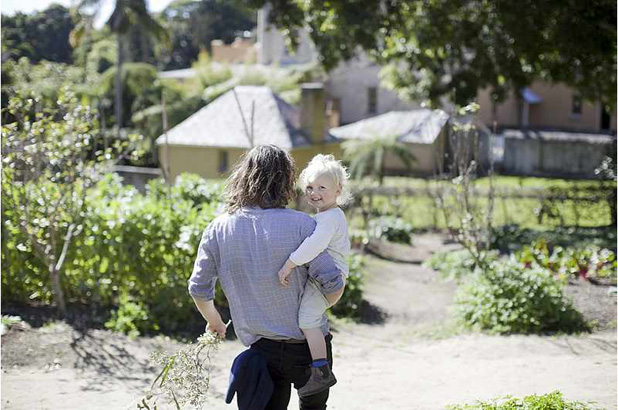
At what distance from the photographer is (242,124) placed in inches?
960

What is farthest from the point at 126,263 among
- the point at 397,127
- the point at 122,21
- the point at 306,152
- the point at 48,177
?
the point at 122,21

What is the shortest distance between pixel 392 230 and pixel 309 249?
13457 mm

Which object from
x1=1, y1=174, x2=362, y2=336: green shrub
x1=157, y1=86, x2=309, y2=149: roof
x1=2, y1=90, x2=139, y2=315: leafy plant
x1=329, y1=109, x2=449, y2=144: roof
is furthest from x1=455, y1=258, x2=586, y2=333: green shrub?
x1=329, y1=109, x2=449, y2=144: roof

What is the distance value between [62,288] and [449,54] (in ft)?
41.6

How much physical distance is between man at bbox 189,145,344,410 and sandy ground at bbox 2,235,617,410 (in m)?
1.87

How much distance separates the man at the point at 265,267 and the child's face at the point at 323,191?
11 cm

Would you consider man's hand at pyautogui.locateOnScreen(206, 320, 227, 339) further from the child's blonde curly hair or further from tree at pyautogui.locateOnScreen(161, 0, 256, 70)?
tree at pyautogui.locateOnScreen(161, 0, 256, 70)

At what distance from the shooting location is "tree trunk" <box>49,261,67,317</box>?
346 inches

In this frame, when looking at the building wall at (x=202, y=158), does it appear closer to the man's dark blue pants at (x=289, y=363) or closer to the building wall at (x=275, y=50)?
the man's dark blue pants at (x=289, y=363)

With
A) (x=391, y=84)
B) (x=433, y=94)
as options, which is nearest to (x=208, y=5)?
(x=391, y=84)

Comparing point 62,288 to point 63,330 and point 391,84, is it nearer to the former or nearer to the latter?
point 63,330

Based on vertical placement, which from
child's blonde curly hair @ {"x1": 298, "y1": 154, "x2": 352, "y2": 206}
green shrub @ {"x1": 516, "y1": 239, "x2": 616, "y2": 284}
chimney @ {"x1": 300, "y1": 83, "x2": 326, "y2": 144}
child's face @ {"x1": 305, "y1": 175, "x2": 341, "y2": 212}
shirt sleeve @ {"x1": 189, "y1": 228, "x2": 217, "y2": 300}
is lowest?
green shrub @ {"x1": 516, "y1": 239, "x2": 616, "y2": 284}

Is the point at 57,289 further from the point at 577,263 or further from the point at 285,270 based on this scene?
the point at 577,263

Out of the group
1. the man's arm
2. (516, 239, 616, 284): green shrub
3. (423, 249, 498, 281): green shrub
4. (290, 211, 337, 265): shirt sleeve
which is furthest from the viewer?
(423, 249, 498, 281): green shrub
